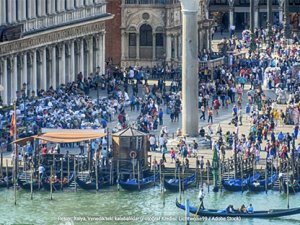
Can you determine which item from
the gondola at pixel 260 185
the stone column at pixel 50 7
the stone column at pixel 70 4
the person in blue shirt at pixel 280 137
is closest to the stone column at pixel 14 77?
the stone column at pixel 50 7

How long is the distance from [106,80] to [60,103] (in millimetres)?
14440

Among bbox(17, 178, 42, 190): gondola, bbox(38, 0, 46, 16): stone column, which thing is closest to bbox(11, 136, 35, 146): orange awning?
bbox(17, 178, 42, 190): gondola

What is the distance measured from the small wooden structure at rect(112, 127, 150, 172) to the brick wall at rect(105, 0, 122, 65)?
39923 mm

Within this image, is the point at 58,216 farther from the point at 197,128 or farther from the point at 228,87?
the point at 228,87

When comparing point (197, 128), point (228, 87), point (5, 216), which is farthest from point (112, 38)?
point (5, 216)

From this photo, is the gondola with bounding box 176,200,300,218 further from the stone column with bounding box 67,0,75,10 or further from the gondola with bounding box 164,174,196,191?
the stone column with bounding box 67,0,75,10

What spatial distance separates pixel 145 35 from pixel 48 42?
1917 cm

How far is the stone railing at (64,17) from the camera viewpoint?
15634 centimetres

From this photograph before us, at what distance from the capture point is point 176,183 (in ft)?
436

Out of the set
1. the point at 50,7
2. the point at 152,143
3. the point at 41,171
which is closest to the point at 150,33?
the point at 50,7

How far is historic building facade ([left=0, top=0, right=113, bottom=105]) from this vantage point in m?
152

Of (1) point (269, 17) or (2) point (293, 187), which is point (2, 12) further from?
(1) point (269, 17)

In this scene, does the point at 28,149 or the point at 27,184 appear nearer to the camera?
the point at 27,184

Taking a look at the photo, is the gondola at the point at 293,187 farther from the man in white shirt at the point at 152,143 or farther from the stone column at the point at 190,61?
the man in white shirt at the point at 152,143
